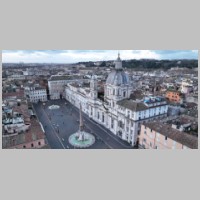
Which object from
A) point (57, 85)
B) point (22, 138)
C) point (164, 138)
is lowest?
point (22, 138)

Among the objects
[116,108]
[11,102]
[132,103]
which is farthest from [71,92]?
[132,103]

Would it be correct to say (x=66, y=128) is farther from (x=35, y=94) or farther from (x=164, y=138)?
(x=35, y=94)

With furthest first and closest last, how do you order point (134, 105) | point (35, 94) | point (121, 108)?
point (35, 94)
point (121, 108)
point (134, 105)

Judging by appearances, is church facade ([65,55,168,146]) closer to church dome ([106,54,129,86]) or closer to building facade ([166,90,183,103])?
church dome ([106,54,129,86])

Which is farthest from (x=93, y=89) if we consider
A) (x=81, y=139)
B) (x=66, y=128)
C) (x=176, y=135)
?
(x=176, y=135)

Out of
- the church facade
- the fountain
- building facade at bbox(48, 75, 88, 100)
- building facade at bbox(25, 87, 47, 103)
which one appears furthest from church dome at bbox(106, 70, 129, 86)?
building facade at bbox(48, 75, 88, 100)

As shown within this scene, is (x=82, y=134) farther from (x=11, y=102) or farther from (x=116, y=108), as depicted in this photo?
(x=11, y=102)
